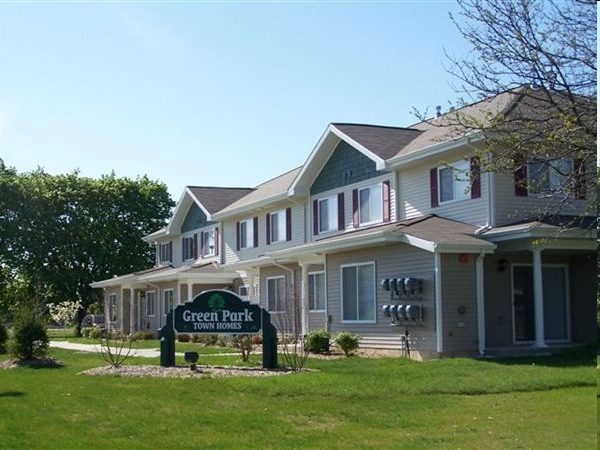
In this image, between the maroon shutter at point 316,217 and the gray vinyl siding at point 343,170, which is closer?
the gray vinyl siding at point 343,170

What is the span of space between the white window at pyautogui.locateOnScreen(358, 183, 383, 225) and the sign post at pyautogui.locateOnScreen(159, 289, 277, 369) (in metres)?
7.54

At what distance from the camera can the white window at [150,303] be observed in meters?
37.6

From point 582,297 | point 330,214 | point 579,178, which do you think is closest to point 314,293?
point 330,214

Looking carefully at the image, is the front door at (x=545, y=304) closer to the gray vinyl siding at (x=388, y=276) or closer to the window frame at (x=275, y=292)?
the gray vinyl siding at (x=388, y=276)

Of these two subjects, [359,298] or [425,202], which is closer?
[359,298]

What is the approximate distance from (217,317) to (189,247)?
21329mm

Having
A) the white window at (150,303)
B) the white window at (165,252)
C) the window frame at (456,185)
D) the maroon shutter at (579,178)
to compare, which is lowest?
the white window at (150,303)

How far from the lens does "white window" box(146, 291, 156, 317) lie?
37.6 metres

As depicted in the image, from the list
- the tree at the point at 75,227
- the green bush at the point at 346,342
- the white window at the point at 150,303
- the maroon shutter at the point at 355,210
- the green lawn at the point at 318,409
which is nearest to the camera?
the green lawn at the point at 318,409

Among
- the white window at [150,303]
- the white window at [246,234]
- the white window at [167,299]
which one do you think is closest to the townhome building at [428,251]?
the white window at [246,234]

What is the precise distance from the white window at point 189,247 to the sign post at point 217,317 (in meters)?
20.2

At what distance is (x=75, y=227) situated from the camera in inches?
1656

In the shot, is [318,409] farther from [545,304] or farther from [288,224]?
[288,224]

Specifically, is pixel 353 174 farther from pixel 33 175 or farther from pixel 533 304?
pixel 33 175
